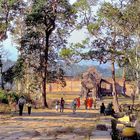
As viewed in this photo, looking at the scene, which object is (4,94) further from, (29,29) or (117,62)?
(117,62)

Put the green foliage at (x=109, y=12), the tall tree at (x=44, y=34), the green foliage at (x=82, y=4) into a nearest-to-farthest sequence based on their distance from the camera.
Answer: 1. the green foliage at (x=109, y=12)
2. the green foliage at (x=82, y=4)
3. the tall tree at (x=44, y=34)

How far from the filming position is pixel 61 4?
53969 millimetres

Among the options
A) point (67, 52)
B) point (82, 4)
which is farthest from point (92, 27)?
point (67, 52)

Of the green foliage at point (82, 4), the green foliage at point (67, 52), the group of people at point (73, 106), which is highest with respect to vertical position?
the green foliage at point (82, 4)

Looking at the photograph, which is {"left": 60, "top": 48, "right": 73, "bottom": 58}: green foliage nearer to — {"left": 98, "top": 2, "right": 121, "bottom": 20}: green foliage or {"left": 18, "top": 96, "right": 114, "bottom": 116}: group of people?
{"left": 98, "top": 2, "right": 121, "bottom": 20}: green foliage

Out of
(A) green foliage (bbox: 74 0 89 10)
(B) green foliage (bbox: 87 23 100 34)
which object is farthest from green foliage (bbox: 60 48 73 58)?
(A) green foliage (bbox: 74 0 89 10)

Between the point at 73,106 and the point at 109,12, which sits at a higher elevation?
the point at 109,12

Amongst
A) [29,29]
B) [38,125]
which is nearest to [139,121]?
[38,125]

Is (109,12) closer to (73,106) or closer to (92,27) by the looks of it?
(92,27)

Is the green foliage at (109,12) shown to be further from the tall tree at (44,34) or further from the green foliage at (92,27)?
the tall tree at (44,34)

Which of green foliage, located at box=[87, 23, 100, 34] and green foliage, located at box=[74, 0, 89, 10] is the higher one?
green foliage, located at box=[74, 0, 89, 10]

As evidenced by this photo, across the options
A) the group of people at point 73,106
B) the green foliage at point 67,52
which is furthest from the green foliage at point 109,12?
the group of people at point 73,106

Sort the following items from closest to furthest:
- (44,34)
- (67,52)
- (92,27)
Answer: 1. (92,27)
2. (67,52)
3. (44,34)

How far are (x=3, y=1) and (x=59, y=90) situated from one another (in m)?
39.3
